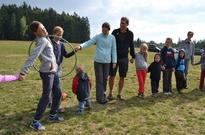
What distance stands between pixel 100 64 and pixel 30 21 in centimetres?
8954

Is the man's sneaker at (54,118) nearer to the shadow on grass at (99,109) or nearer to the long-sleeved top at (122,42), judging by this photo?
the shadow on grass at (99,109)

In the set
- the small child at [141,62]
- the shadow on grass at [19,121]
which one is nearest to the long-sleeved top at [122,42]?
the small child at [141,62]

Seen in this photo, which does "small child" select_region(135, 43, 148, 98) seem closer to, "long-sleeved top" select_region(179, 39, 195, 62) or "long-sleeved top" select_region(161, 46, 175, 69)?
"long-sleeved top" select_region(161, 46, 175, 69)

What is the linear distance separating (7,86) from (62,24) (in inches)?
3393

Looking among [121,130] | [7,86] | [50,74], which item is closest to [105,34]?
[50,74]

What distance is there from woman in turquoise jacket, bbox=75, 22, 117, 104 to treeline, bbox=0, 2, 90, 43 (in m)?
75.5

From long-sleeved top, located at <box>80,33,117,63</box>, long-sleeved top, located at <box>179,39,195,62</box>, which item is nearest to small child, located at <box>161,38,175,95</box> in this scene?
long-sleeved top, located at <box>179,39,195,62</box>

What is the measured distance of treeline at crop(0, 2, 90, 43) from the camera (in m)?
75.3

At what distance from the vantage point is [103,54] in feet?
15.5

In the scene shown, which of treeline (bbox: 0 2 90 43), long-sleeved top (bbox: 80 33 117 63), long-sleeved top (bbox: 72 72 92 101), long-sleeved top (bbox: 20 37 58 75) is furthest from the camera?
treeline (bbox: 0 2 90 43)

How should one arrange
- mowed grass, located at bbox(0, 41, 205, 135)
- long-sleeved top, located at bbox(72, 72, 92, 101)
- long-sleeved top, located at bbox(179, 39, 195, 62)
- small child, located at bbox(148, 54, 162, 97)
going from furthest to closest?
long-sleeved top, located at bbox(179, 39, 195, 62)
small child, located at bbox(148, 54, 162, 97)
long-sleeved top, located at bbox(72, 72, 92, 101)
mowed grass, located at bbox(0, 41, 205, 135)

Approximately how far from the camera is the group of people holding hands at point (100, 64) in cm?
327

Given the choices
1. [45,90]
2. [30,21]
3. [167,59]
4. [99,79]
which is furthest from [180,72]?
[30,21]

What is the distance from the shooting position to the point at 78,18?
99.0 metres
